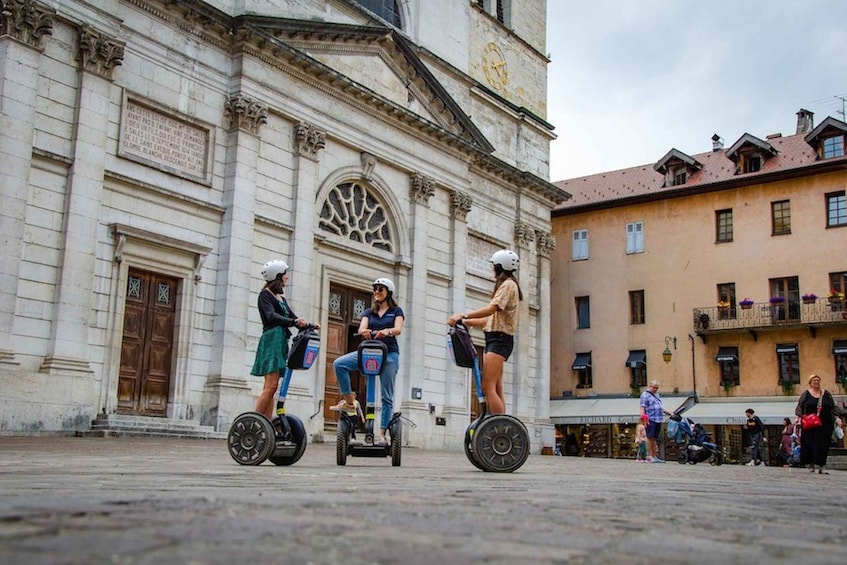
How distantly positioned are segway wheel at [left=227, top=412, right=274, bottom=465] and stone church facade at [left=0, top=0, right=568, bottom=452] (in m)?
9.57

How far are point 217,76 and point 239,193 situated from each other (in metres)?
3.00

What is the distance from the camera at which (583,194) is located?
4491 centimetres

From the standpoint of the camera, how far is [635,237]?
4159cm

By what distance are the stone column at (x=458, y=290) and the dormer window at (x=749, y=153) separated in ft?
48.9

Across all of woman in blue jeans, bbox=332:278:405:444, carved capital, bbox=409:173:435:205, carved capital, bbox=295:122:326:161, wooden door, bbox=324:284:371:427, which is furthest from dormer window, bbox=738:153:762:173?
woman in blue jeans, bbox=332:278:405:444

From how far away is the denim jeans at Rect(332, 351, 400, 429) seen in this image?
9.73 metres

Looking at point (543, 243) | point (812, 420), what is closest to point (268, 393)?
point (812, 420)

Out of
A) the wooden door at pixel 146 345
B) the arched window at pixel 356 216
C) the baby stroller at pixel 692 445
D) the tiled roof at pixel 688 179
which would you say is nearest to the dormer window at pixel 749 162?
the tiled roof at pixel 688 179

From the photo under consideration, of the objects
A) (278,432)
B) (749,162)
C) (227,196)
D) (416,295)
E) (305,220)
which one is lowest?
(278,432)

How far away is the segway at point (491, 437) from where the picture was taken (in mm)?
9188

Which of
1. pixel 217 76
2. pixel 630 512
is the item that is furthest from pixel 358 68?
pixel 630 512

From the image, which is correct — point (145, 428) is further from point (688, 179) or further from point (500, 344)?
point (688, 179)

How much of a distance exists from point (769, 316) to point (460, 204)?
573 inches

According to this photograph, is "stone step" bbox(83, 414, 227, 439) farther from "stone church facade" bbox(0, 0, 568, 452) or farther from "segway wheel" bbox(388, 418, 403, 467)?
"segway wheel" bbox(388, 418, 403, 467)
